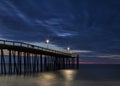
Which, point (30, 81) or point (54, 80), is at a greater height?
point (30, 81)

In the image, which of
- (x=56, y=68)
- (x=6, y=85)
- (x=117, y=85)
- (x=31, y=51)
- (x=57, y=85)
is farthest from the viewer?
(x=56, y=68)

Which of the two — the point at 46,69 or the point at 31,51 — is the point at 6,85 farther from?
the point at 46,69

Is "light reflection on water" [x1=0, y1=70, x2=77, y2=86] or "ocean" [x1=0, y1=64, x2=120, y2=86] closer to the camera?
"light reflection on water" [x1=0, y1=70, x2=77, y2=86]

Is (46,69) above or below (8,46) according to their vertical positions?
below

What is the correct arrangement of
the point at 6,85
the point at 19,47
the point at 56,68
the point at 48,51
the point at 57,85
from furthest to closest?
1. the point at 56,68
2. the point at 48,51
3. the point at 19,47
4. the point at 57,85
5. the point at 6,85

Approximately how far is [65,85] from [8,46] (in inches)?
410

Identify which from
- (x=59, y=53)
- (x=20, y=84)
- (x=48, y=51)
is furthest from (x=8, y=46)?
(x=59, y=53)

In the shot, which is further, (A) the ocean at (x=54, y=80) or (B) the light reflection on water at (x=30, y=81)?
(A) the ocean at (x=54, y=80)

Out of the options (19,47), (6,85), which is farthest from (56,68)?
(6,85)

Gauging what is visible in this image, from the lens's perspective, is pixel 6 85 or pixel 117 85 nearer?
pixel 6 85

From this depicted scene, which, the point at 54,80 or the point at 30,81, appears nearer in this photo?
the point at 30,81

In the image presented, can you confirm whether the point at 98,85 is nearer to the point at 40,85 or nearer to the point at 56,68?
the point at 40,85

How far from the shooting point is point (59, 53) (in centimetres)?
7231

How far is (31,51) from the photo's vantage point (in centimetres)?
5262
